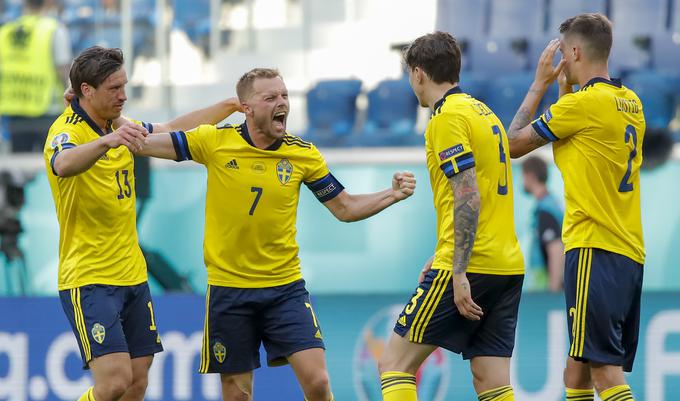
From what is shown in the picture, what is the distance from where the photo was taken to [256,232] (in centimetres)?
577

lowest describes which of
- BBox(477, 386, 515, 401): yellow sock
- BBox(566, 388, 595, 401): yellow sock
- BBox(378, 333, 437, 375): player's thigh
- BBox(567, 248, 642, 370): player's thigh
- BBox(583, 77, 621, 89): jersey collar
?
BBox(566, 388, 595, 401): yellow sock

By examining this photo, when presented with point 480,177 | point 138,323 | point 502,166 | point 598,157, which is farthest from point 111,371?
point 598,157

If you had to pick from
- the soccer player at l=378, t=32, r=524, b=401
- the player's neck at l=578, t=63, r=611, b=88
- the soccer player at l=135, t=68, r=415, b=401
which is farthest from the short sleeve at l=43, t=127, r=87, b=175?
the player's neck at l=578, t=63, r=611, b=88

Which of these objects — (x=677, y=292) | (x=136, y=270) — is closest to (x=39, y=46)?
(x=136, y=270)

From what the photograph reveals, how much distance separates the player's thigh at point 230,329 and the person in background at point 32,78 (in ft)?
17.6

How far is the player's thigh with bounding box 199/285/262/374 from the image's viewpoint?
229 inches

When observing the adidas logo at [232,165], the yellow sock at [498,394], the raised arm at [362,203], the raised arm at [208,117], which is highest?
the raised arm at [208,117]

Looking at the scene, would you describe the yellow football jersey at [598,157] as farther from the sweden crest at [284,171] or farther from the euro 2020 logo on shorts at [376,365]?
the euro 2020 logo on shorts at [376,365]

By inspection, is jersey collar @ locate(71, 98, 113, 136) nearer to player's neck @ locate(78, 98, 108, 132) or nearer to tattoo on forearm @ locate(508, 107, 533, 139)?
player's neck @ locate(78, 98, 108, 132)

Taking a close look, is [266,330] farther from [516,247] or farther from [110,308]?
[516,247]

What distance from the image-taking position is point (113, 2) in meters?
11.2

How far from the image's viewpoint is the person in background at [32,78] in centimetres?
1075

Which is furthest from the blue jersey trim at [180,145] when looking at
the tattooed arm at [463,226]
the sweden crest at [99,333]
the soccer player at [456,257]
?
the tattooed arm at [463,226]

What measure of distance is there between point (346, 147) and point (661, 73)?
2.88 m
